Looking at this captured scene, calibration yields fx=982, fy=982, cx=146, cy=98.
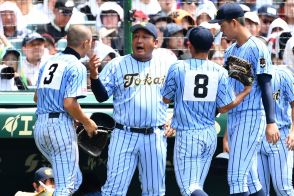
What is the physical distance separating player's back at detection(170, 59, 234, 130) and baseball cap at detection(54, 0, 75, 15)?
2193mm

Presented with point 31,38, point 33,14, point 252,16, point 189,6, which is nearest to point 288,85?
point 252,16

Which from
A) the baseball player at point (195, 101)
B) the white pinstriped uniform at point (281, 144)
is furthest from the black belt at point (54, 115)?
the white pinstriped uniform at point (281, 144)

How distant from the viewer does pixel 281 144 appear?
865 cm

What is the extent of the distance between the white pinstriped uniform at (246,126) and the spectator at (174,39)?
155 centimetres

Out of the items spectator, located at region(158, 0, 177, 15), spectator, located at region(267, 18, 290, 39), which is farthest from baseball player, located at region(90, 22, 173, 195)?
spectator, located at region(267, 18, 290, 39)

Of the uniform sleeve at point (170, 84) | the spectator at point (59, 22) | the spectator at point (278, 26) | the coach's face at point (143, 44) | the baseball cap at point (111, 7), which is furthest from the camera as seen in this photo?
the spectator at point (278, 26)

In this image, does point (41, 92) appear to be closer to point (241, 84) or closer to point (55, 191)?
point (55, 191)

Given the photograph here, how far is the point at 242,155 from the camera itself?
26.8 feet

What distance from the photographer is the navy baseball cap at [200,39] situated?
790cm

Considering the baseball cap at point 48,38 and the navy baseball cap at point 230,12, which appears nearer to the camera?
the navy baseball cap at point 230,12

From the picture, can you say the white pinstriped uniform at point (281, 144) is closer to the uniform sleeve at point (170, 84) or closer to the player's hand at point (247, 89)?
the player's hand at point (247, 89)

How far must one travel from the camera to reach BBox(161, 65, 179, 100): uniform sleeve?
26.3 feet

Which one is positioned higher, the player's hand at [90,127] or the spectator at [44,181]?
the player's hand at [90,127]

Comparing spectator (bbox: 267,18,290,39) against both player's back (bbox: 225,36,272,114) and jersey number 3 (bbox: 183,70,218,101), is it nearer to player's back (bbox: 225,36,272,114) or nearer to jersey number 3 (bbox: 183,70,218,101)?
player's back (bbox: 225,36,272,114)
